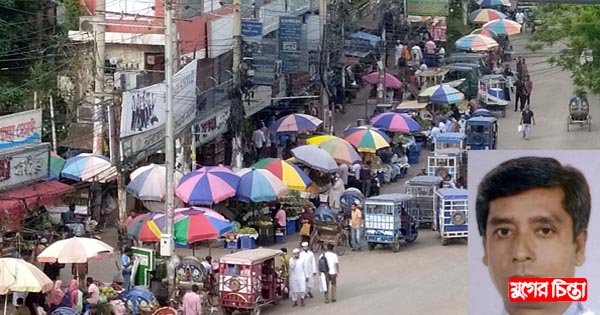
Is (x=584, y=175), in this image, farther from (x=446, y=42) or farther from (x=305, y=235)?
(x=446, y=42)

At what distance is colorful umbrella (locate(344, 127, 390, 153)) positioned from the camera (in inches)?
1117

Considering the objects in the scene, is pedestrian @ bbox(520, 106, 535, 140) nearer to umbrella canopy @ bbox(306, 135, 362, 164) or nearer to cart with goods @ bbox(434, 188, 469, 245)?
umbrella canopy @ bbox(306, 135, 362, 164)

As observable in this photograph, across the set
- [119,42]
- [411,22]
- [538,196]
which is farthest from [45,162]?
[411,22]

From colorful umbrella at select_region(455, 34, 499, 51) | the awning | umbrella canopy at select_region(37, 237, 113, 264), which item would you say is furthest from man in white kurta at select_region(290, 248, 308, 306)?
colorful umbrella at select_region(455, 34, 499, 51)

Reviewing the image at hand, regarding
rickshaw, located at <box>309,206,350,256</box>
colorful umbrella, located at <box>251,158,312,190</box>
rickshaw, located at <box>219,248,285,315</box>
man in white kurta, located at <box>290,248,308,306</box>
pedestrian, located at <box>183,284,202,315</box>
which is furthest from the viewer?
colorful umbrella, located at <box>251,158,312,190</box>

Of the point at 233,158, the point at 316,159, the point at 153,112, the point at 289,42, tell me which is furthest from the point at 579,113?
the point at 153,112

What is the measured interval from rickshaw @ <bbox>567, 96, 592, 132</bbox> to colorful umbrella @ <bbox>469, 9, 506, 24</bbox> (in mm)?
13645

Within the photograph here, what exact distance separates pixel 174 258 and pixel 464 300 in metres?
4.08

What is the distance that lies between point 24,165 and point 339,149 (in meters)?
6.66

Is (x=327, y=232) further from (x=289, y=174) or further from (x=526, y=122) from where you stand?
(x=526, y=122)

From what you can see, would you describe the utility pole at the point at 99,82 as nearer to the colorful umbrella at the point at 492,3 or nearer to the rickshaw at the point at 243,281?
the rickshaw at the point at 243,281

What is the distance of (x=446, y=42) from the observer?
45.8 meters

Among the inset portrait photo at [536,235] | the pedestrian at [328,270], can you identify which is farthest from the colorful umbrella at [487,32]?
the inset portrait photo at [536,235]

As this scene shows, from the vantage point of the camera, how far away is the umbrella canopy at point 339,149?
27281 millimetres
